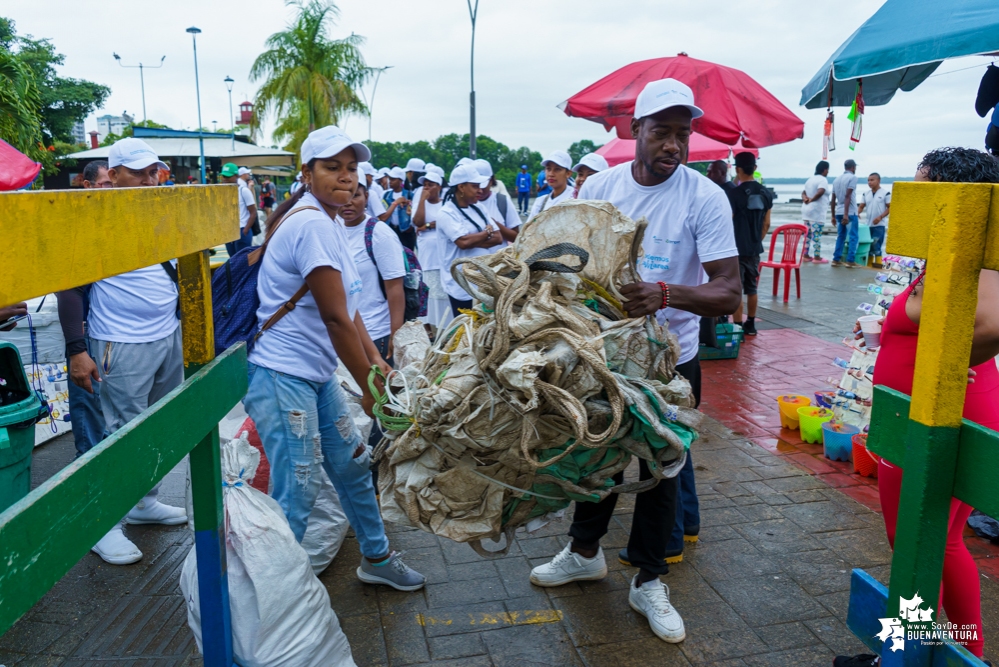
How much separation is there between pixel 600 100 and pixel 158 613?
5.29 m

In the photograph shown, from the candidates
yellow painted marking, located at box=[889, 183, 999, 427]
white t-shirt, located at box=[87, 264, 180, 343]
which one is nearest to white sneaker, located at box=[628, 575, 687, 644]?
yellow painted marking, located at box=[889, 183, 999, 427]

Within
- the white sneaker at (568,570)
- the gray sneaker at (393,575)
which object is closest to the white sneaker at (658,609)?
the white sneaker at (568,570)

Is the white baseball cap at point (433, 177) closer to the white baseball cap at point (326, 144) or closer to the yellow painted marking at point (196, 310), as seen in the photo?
the white baseball cap at point (326, 144)

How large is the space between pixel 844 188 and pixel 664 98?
12468 millimetres

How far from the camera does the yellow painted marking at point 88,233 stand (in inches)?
43.9

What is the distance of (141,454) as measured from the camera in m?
1.55

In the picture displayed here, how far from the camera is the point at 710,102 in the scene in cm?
659

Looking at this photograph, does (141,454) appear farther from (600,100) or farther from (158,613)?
(600,100)

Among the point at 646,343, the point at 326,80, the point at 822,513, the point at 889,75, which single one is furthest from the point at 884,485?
the point at 326,80

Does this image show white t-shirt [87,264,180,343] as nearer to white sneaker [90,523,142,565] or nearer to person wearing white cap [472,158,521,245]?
white sneaker [90,523,142,565]

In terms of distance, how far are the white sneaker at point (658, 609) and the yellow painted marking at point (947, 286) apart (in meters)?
1.69

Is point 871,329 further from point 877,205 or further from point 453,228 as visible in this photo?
point 877,205

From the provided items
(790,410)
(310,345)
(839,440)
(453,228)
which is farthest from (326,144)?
(790,410)

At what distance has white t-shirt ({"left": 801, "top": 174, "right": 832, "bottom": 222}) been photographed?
505 inches
